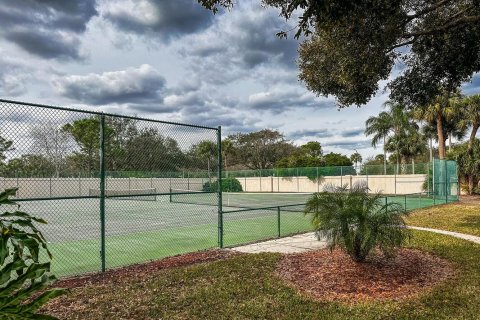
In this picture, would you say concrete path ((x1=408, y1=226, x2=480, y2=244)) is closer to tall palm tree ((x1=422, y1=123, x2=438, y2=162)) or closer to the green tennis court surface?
the green tennis court surface

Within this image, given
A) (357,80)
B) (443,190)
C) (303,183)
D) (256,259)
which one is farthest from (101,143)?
(303,183)

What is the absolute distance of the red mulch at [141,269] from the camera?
24.5 feet

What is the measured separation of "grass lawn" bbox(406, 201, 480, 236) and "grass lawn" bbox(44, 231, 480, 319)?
6.64m

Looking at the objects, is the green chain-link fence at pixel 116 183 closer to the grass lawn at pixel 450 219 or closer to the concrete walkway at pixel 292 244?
the concrete walkway at pixel 292 244

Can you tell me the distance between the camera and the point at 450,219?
16375 millimetres

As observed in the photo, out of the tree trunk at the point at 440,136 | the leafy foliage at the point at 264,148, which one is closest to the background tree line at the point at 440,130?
the tree trunk at the point at 440,136

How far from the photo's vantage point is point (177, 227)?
51.6 feet

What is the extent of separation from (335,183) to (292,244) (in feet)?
103

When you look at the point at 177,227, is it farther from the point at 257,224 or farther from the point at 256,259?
the point at 256,259

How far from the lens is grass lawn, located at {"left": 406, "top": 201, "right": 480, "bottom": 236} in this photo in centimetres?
1415

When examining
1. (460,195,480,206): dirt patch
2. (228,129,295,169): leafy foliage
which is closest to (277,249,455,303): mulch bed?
(460,195,480,206): dirt patch

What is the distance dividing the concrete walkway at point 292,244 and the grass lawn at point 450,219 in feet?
4.27

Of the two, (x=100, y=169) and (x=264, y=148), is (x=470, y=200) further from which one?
(x=264, y=148)

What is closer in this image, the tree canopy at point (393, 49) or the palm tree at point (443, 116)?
the tree canopy at point (393, 49)
